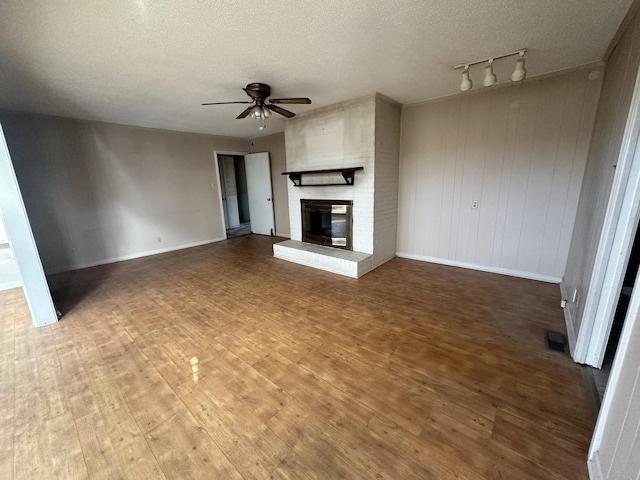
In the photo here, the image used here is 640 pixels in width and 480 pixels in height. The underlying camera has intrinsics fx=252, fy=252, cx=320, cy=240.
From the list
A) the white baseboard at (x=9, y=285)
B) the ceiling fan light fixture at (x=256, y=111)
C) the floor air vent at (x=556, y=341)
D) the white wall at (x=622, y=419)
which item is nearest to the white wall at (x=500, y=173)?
the floor air vent at (x=556, y=341)

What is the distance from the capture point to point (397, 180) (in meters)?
4.16

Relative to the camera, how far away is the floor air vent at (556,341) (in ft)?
6.64

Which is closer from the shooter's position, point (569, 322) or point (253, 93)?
point (569, 322)

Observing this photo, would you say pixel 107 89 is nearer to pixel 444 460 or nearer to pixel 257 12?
pixel 257 12

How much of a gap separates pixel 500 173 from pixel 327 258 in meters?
2.61

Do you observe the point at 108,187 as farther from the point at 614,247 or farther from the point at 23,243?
the point at 614,247

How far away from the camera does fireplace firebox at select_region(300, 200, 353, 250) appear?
4.03m

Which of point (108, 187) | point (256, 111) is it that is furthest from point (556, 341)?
point (108, 187)

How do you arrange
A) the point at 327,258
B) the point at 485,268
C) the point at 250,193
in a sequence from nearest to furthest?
the point at 485,268, the point at 327,258, the point at 250,193

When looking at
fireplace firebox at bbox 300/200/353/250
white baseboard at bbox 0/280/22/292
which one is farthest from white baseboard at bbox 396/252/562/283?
white baseboard at bbox 0/280/22/292

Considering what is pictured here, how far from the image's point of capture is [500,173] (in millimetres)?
3342

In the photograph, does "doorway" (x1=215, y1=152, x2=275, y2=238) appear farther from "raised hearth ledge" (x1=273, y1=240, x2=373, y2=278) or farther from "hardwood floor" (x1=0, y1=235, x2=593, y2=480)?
"hardwood floor" (x1=0, y1=235, x2=593, y2=480)

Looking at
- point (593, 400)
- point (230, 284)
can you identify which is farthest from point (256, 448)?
point (230, 284)

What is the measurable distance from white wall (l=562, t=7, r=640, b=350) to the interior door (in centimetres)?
537
